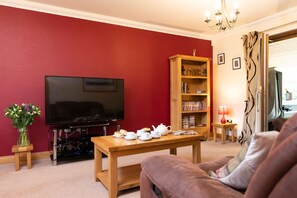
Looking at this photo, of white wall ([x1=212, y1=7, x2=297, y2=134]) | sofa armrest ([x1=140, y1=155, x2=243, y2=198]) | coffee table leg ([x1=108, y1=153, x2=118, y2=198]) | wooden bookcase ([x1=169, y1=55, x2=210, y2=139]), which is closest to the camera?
sofa armrest ([x1=140, y1=155, x2=243, y2=198])

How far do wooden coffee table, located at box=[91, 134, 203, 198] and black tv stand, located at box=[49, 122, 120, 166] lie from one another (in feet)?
3.28

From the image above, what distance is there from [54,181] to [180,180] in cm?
215

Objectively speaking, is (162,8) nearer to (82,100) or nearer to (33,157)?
(82,100)

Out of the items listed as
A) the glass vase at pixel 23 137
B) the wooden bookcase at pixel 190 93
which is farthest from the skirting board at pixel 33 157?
the wooden bookcase at pixel 190 93

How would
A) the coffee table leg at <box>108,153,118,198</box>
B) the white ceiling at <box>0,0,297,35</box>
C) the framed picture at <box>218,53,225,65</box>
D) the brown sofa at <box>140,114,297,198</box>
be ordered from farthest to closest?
the framed picture at <box>218,53,225,65</box> < the white ceiling at <box>0,0,297,35</box> < the coffee table leg at <box>108,153,118,198</box> < the brown sofa at <box>140,114,297,198</box>

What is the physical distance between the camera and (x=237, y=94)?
490cm

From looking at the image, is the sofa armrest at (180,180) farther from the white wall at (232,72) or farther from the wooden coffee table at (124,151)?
the white wall at (232,72)

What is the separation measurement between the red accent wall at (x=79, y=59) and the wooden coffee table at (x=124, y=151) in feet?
5.48

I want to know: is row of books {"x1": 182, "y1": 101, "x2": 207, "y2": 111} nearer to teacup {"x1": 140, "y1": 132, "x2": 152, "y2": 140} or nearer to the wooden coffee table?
the wooden coffee table

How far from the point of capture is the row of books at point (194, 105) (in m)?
4.84

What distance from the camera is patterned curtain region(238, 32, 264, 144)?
13.8ft

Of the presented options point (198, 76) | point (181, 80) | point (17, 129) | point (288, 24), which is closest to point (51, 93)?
point (17, 129)

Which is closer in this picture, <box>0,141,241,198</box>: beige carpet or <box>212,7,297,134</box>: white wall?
<box>0,141,241,198</box>: beige carpet

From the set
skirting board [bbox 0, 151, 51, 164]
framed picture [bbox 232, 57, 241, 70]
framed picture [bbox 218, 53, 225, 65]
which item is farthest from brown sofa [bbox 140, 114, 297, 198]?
framed picture [bbox 218, 53, 225, 65]
